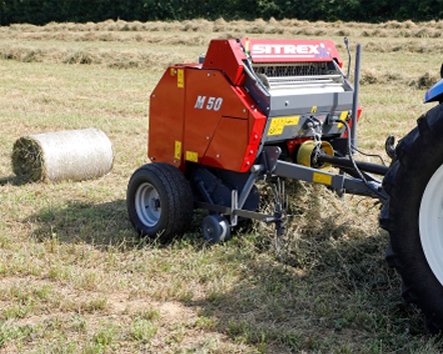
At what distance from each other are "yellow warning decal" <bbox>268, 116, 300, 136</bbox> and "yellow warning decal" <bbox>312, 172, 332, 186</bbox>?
0.44m

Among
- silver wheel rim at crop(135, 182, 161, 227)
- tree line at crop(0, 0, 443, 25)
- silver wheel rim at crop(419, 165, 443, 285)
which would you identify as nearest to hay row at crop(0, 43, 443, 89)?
silver wheel rim at crop(135, 182, 161, 227)

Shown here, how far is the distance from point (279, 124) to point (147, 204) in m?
1.24

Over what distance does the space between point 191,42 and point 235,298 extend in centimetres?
1990

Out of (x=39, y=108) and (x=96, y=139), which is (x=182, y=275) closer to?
(x=96, y=139)

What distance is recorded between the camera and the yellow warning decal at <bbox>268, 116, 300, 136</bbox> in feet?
15.4

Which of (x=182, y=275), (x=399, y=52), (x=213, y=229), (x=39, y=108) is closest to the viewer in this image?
(x=182, y=275)

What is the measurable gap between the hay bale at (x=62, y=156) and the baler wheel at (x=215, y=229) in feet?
7.13

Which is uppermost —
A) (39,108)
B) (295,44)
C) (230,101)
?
(295,44)

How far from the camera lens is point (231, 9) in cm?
3791

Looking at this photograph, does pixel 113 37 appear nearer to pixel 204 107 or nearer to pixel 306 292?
pixel 204 107

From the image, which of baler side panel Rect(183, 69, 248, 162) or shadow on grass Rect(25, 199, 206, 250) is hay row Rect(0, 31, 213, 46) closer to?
shadow on grass Rect(25, 199, 206, 250)

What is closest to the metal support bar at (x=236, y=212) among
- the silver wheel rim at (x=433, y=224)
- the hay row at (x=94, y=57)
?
the silver wheel rim at (x=433, y=224)

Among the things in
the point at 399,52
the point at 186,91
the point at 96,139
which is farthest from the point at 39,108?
the point at 399,52

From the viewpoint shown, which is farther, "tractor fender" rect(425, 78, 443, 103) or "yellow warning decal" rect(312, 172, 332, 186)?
"yellow warning decal" rect(312, 172, 332, 186)
